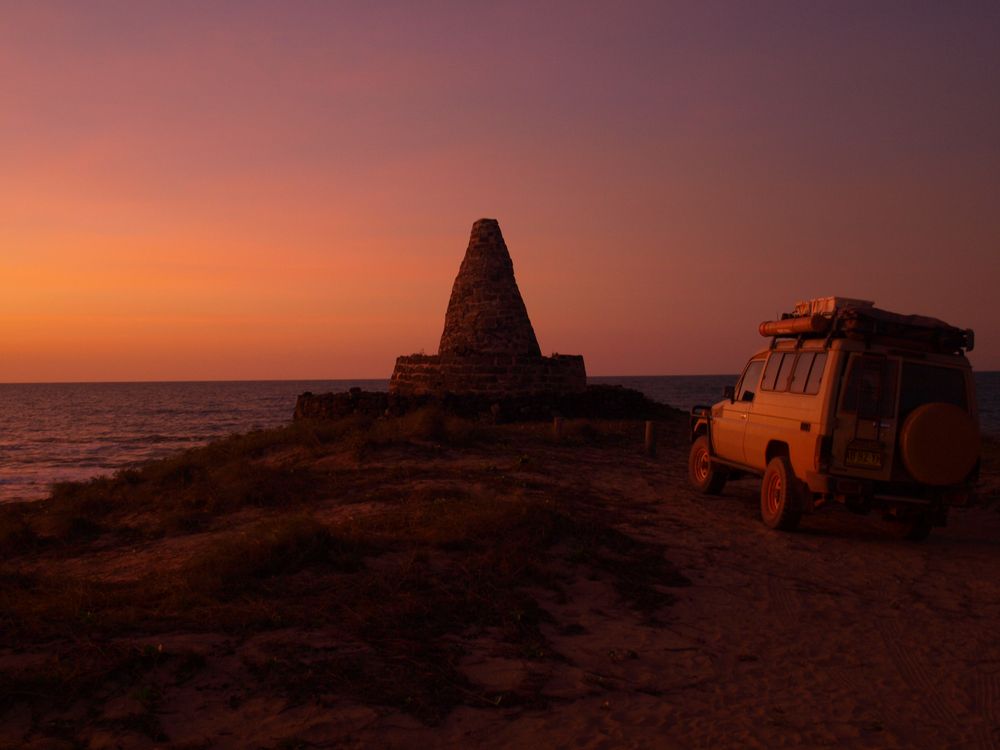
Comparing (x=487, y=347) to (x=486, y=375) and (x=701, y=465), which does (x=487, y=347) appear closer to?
(x=486, y=375)

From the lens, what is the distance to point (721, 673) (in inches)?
215

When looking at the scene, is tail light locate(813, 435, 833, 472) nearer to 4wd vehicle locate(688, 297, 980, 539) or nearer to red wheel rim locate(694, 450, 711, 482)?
4wd vehicle locate(688, 297, 980, 539)

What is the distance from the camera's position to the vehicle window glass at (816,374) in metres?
9.35

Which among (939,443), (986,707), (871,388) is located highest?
(871,388)

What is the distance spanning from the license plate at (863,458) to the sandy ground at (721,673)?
1.06m

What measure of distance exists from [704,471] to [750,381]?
216cm

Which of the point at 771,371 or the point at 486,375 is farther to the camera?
the point at 486,375

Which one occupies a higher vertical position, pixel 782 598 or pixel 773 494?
pixel 773 494

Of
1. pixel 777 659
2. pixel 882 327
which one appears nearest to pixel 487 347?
pixel 882 327

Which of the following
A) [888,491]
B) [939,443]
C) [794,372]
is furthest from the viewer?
[794,372]

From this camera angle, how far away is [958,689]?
536 cm

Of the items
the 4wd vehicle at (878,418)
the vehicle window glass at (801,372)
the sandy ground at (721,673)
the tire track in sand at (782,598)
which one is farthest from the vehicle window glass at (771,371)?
the tire track in sand at (782,598)

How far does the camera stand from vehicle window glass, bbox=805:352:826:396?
30.7 ft

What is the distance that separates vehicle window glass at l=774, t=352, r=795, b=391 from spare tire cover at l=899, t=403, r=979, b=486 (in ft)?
5.76
